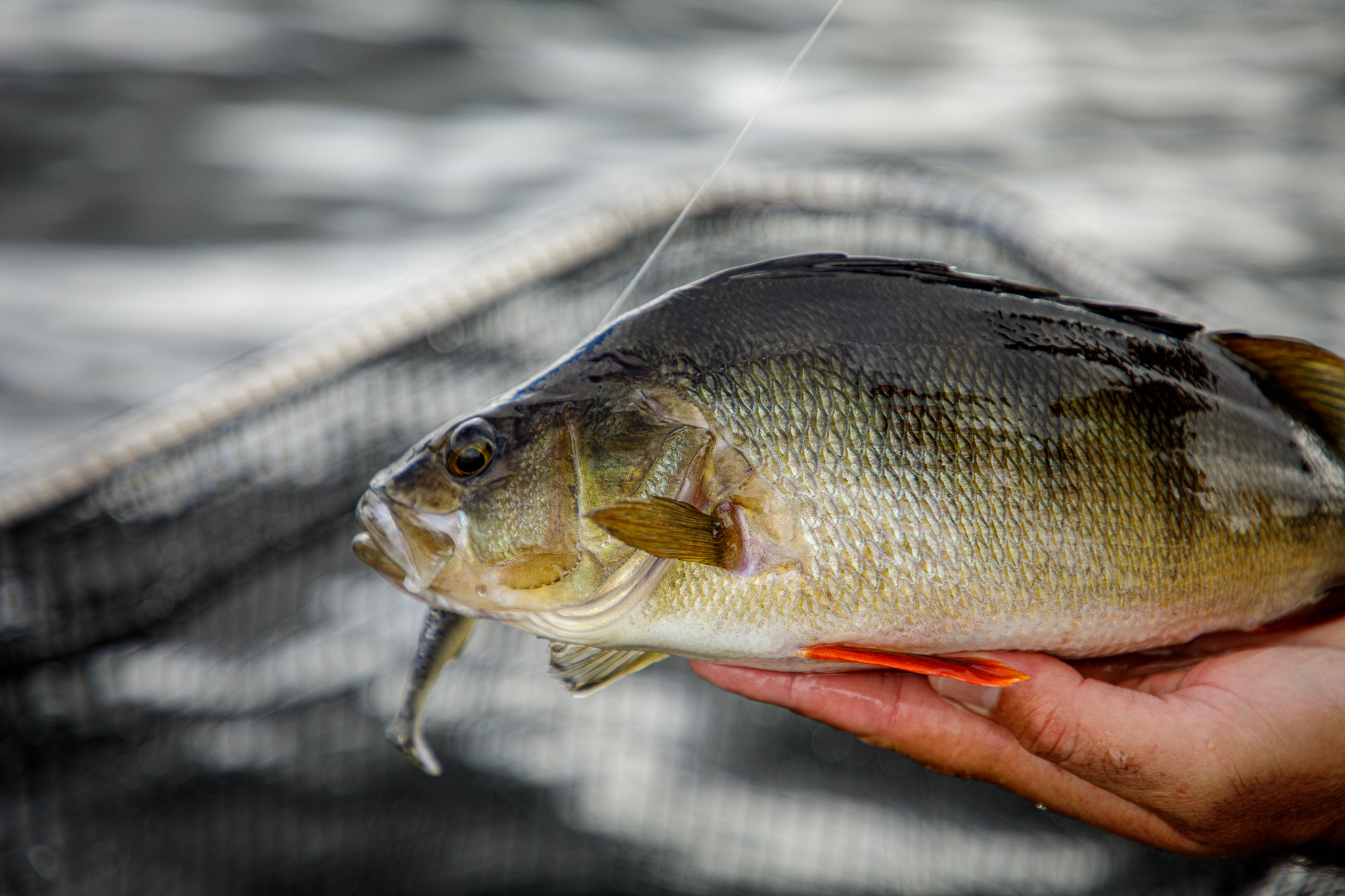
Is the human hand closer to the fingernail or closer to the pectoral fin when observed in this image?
the fingernail

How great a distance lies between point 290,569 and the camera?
77.7 inches

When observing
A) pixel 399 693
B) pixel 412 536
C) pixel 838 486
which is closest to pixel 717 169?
pixel 838 486

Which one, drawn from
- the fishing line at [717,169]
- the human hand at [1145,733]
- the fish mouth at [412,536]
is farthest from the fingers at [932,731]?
the fishing line at [717,169]

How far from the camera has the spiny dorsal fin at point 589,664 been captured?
4.44 feet

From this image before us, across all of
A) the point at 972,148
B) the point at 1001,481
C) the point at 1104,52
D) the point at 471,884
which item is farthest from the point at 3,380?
the point at 1104,52

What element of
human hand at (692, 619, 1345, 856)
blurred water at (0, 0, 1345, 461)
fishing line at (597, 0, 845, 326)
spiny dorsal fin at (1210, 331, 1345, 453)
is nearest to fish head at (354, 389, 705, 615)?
fishing line at (597, 0, 845, 326)

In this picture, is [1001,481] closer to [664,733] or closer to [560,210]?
[560,210]

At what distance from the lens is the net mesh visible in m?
1.63

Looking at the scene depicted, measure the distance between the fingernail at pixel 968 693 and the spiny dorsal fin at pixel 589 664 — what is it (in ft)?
1.59

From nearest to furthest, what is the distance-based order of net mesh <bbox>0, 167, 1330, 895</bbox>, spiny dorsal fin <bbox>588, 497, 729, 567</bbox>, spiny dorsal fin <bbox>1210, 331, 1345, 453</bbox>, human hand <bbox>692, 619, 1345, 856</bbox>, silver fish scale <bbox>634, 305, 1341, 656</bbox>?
spiny dorsal fin <bbox>588, 497, 729, 567</bbox>, silver fish scale <bbox>634, 305, 1341, 656</bbox>, human hand <bbox>692, 619, 1345, 856</bbox>, spiny dorsal fin <bbox>1210, 331, 1345, 453</bbox>, net mesh <bbox>0, 167, 1330, 895</bbox>

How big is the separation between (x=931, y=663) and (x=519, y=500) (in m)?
0.65

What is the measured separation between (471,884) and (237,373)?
1.51 m

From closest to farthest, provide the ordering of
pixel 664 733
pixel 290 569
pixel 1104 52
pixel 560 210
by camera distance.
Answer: pixel 290 569
pixel 560 210
pixel 664 733
pixel 1104 52

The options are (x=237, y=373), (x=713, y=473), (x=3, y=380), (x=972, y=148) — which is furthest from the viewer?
(x=972, y=148)
